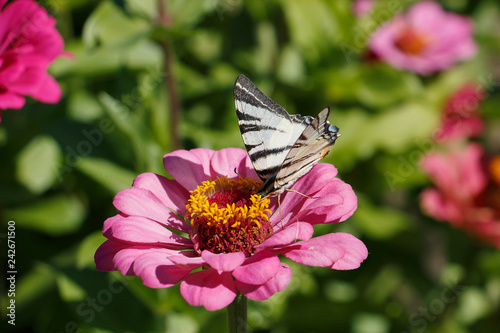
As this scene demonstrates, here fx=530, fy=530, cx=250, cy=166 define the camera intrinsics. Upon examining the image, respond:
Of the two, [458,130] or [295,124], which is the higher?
[295,124]

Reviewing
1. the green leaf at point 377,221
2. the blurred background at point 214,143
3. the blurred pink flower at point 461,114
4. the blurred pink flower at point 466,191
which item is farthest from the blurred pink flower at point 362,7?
the green leaf at point 377,221

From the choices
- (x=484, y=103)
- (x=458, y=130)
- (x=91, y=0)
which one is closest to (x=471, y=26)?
(x=484, y=103)

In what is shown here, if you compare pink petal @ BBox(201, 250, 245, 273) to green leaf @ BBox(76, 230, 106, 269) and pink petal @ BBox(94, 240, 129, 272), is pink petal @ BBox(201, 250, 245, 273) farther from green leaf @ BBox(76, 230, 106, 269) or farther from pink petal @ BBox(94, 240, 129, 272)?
green leaf @ BBox(76, 230, 106, 269)

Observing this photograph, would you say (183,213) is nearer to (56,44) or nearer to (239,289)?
(239,289)

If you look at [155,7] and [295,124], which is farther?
[155,7]

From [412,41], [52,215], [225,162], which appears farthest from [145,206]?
[412,41]

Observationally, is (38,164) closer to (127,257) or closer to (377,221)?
(127,257)
